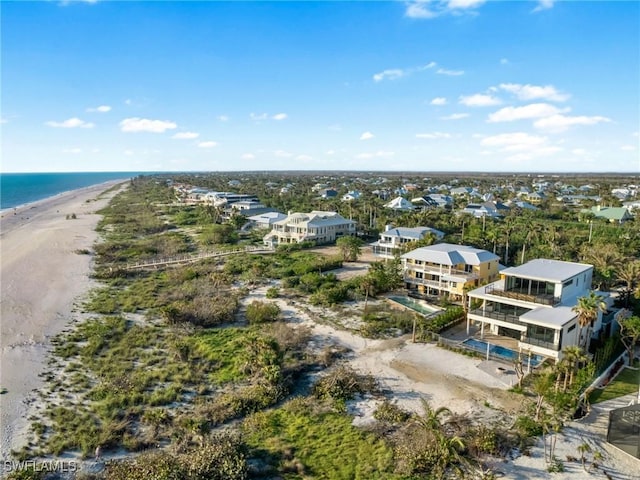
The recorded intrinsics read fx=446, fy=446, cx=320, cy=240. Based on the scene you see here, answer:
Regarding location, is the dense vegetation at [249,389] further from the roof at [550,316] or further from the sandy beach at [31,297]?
the roof at [550,316]

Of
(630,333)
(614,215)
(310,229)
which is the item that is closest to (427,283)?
(630,333)

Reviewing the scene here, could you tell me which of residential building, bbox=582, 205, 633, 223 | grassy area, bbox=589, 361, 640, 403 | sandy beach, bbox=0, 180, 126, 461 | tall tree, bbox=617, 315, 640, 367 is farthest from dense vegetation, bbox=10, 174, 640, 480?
residential building, bbox=582, 205, 633, 223

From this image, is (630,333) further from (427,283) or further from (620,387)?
(427,283)

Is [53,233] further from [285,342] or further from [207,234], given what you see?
[285,342]

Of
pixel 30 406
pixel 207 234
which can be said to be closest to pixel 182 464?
pixel 30 406

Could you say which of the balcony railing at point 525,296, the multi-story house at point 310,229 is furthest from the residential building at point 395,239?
the balcony railing at point 525,296

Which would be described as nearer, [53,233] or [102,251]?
[102,251]
